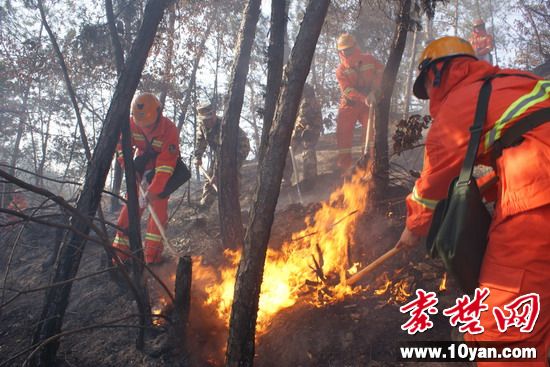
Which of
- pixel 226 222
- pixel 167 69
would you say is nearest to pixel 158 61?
pixel 167 69

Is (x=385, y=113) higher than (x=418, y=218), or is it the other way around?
(x=385, y=113)

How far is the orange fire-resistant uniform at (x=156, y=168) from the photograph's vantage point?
5.64 m

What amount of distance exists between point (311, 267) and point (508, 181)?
238 centimetres

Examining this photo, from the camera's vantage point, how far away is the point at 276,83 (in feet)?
17.8

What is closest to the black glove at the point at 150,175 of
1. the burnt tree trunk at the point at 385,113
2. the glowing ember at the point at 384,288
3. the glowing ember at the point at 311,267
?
the glowing ember at the point at 311,267

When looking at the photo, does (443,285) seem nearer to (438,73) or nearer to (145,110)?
(438,73)

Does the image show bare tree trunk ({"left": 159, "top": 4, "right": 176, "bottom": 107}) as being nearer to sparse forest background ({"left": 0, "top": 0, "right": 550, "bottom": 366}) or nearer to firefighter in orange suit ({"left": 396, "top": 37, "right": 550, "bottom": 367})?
sparse forest background ({"left": 0, "top": 0, "right": 550, "bottom": 366})

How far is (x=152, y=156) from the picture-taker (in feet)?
20.9

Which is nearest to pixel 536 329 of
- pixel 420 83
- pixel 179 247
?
pixel 420 83

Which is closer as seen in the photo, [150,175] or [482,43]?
[150,175]

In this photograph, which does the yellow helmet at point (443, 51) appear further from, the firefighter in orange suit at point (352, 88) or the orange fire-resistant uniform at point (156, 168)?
the firefighter in orange suit at point (352, 88)

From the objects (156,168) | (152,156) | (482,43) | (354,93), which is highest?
(482,43)

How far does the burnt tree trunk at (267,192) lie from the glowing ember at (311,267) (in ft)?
A: 3.23

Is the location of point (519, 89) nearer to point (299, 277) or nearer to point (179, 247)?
point (299, 277)
